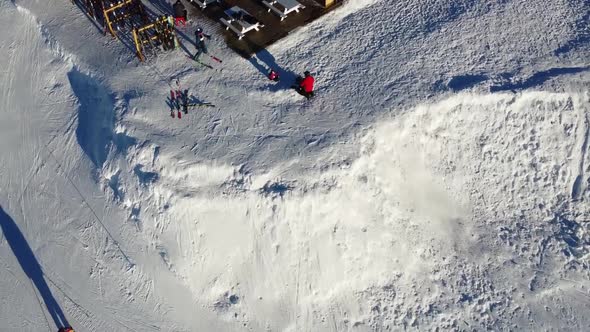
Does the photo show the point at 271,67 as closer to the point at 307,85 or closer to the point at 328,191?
the point at 307,85

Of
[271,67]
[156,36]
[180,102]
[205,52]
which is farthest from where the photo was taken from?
[156,36]

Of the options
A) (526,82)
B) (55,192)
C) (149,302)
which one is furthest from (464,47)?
(55,192)

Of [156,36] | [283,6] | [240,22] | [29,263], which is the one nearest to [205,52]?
[240,22]

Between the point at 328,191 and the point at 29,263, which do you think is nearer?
the point at 328,191

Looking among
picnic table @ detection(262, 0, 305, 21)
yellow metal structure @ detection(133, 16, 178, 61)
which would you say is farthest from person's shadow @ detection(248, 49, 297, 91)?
yellow metal structure @ detection(133, 16, 178, 61)

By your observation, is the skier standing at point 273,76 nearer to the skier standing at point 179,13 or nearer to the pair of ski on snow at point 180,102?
the pair of ski on snow at point 180,102

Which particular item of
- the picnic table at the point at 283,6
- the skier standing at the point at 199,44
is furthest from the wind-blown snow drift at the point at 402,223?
the picnic table at the point at 283,6

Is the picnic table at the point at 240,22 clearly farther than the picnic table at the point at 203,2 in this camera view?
No

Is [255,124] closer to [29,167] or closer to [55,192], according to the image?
[55,192]
